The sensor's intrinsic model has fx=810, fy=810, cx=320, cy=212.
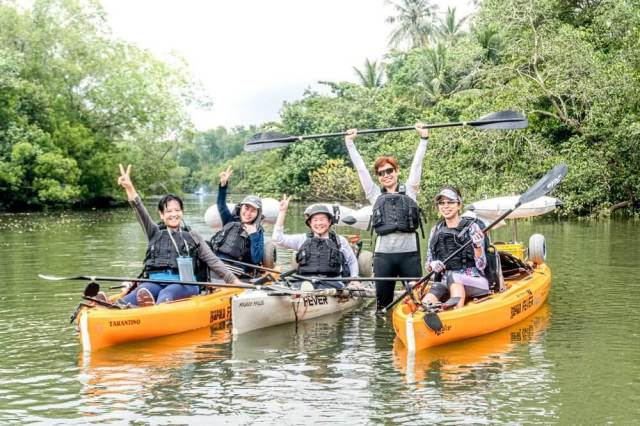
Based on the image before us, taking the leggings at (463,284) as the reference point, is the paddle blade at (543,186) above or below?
above

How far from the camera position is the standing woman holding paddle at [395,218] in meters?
7.09

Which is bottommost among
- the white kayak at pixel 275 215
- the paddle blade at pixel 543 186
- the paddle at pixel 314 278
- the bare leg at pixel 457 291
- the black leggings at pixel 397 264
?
the bare leg at pixel 457 291

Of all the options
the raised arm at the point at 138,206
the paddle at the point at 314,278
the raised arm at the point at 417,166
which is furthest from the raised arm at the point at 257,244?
the raised arm at the point at 417,166

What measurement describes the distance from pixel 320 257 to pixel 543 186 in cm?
223

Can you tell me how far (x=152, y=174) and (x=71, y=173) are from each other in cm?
801

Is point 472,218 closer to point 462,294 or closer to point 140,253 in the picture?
point 462,294

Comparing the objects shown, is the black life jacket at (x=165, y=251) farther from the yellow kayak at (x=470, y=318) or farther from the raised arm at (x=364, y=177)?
the yellow kayak at (x=470, y=318)

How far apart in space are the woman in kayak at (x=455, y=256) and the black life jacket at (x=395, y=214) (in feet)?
0.75

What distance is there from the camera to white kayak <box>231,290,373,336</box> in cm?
717

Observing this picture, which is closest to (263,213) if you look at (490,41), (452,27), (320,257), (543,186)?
(320,257)

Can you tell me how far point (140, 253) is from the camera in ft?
47.9

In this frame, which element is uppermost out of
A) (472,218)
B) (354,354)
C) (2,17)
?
(2,17)

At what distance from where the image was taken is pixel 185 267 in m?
7.10

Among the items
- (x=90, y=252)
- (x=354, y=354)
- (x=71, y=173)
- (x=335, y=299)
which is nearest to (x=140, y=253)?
(x=90, y=252)
